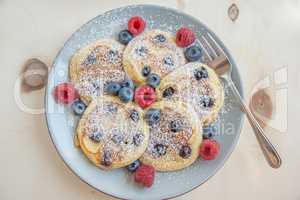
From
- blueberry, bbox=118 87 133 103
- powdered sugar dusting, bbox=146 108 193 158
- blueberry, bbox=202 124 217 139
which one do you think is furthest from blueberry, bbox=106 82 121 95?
blueberry, bbox=202 124 217 139

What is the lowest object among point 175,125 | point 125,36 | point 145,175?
point 145,175

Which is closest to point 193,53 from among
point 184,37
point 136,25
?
point 184,37

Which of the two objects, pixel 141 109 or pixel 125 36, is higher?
pixel 125 36

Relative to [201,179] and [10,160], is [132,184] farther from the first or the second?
[10,160]

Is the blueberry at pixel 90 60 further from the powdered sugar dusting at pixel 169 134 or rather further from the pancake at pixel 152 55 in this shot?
the powdered sugar dusting at pixel 169 134

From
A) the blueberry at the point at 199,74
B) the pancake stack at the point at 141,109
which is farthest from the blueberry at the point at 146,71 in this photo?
the blueberry at the point at 199,74

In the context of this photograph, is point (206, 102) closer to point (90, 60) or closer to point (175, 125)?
point (175, 125)

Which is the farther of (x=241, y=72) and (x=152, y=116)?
(x=241, y=72)
